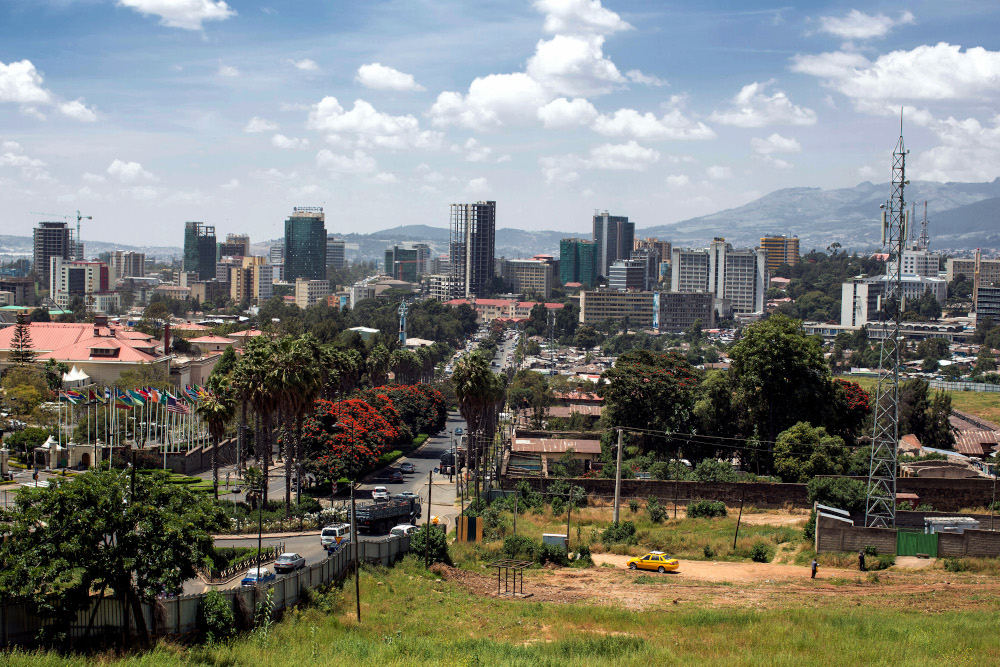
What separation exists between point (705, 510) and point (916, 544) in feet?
36.1

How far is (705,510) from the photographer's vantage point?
4638cm

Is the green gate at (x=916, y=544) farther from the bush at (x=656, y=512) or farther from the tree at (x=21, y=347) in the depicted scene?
the tree at (x=21, y=347)

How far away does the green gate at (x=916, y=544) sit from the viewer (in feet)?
122

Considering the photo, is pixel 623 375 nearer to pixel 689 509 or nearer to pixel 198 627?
pixel 689 509

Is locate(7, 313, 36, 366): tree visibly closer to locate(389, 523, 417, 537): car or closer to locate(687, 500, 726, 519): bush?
locate(389, 523, 417, 537): car

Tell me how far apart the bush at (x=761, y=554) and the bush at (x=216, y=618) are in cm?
2141

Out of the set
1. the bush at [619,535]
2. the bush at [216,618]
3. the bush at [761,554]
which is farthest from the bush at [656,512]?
the bush at [216,618]

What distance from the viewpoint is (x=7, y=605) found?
22.1m

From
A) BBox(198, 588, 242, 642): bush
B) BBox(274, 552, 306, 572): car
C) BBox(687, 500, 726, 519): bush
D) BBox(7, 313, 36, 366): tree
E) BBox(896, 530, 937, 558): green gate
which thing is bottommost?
BBox(687, 500, 726, 519): bush

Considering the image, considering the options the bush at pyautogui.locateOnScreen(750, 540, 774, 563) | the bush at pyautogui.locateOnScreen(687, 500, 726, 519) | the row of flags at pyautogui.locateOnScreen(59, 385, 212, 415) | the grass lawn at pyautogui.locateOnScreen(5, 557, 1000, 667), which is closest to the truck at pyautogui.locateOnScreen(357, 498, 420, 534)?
the grass lawn at pyautogui.locateOnScreen(5, 557, 1000, 667)

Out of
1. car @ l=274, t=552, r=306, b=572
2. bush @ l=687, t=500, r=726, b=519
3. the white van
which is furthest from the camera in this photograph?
bush @ l=687, t=500, r=726, b=519

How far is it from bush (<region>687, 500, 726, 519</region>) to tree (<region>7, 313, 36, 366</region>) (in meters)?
52.8

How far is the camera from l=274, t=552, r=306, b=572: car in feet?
108

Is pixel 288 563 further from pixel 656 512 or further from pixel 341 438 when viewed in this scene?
pixel 341 438
